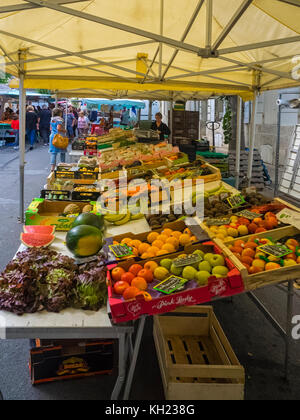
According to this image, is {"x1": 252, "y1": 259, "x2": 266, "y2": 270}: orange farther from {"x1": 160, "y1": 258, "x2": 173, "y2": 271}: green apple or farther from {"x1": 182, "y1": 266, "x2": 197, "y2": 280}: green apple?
{"x1": 160, "y1": 258, "x2": 173, "y2": 271}: green apple

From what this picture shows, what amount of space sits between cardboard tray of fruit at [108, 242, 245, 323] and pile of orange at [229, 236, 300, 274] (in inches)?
6.7

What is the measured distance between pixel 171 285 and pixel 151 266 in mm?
250

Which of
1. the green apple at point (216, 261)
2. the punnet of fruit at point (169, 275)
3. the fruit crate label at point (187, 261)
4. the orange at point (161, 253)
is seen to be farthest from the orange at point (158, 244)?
the green apple at point (216, 261)

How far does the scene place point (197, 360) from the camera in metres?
2.66

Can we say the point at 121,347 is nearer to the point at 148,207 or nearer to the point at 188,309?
the point at 188,309

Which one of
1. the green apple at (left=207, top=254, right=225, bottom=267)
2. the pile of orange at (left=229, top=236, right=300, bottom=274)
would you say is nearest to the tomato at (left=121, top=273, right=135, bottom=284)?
the green apple at (left=207, top=254, right=225, bottom=267)

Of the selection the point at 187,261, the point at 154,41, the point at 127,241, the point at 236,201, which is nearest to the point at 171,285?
the point at 187,261

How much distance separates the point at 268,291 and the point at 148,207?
171 cm

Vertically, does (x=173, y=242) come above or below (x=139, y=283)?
above

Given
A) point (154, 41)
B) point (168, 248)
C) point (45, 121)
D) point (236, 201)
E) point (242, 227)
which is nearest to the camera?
point (168, 248)

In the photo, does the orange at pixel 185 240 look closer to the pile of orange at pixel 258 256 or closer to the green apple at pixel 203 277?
the pile of orange at pixel 258 256

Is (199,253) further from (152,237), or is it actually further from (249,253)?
(152,237)

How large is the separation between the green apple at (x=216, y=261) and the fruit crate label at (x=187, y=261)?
0.07 meters

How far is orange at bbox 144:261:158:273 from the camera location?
2.41m
